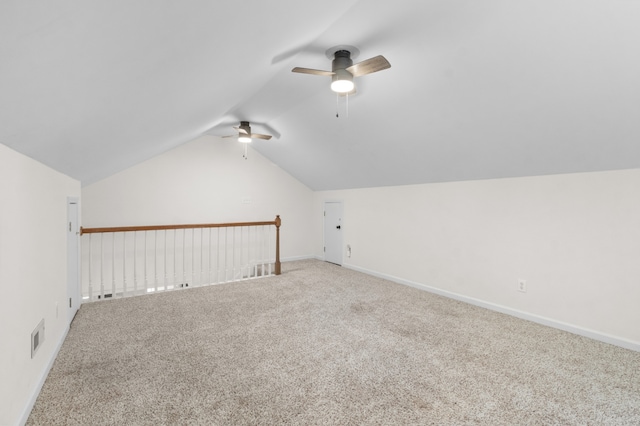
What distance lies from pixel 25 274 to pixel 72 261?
1.73m

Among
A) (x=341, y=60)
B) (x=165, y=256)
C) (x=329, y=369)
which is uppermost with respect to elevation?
(x=341, y=60)

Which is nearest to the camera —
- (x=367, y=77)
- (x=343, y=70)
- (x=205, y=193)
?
(x=343, y=70)

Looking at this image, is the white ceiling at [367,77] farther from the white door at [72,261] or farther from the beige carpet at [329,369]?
the beige carpet at [329,369]

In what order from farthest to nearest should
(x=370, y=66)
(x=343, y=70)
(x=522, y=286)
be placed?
(x=522, y=286)
(x=343, y=70)
(x=370, y=66)

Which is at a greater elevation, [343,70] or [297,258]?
[343,70]

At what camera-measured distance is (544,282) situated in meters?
3.24

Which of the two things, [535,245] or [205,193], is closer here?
[535,245]

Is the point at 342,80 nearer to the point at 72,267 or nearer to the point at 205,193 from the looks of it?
the point at 72,267

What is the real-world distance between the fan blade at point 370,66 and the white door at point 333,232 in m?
3.95

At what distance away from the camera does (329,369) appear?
235cm

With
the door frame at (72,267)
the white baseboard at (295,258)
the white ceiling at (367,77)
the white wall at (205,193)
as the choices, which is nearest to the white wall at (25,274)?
the white ceiling at (367,77)

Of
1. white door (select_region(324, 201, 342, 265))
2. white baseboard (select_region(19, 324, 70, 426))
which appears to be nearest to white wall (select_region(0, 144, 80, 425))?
white baseboard (select_region(19, 324, 70, 426))

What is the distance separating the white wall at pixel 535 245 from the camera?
2758mm

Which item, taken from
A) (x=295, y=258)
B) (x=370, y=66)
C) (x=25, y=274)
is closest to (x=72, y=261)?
(x=25, y=274)
